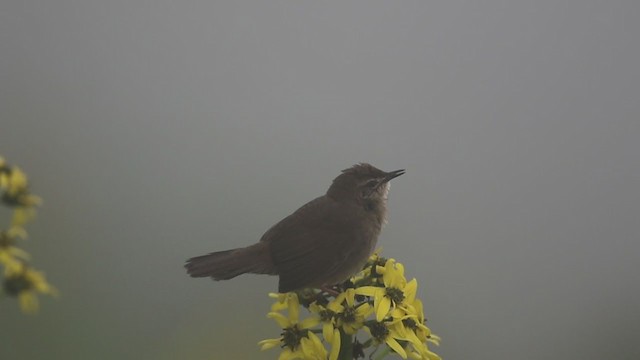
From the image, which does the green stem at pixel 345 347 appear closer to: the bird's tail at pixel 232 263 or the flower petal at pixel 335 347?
the flower petal at pixel 335 347

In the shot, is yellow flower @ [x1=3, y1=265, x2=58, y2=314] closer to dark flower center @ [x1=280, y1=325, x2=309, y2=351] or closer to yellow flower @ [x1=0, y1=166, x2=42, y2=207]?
yellow flower @ [x1=0, y1=166, x2=42, y2=207]

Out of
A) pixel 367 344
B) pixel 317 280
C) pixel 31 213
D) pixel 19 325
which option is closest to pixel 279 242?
pixel 317 280

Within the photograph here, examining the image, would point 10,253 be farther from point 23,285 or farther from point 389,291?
point 389,291

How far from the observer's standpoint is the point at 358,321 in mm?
792

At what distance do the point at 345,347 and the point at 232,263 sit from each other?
0.60ft

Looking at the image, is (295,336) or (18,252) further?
(295,336)

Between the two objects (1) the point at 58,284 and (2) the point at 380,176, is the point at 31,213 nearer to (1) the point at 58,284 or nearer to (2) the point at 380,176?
(2) the point at 380,176

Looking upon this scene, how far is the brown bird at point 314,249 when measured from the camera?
33.7 inches

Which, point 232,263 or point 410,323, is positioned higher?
point 232,263

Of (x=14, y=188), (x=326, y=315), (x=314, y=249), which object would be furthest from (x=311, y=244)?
(x=14, y=188)

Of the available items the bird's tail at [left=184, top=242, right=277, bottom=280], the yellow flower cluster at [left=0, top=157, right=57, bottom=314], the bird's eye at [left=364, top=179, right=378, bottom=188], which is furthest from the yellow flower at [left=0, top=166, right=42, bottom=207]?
the bird's eye at [left=364, top=179, right=378, bottom=188]

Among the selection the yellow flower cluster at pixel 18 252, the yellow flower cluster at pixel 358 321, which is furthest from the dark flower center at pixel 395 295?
the yellow flower cluster at pixel 18 252

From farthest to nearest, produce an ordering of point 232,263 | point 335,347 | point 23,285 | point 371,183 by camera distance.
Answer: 1. point 371,183
2. point 232,263
3. point 335,347
4. point 23,285

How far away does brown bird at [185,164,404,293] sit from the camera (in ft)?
2.81
